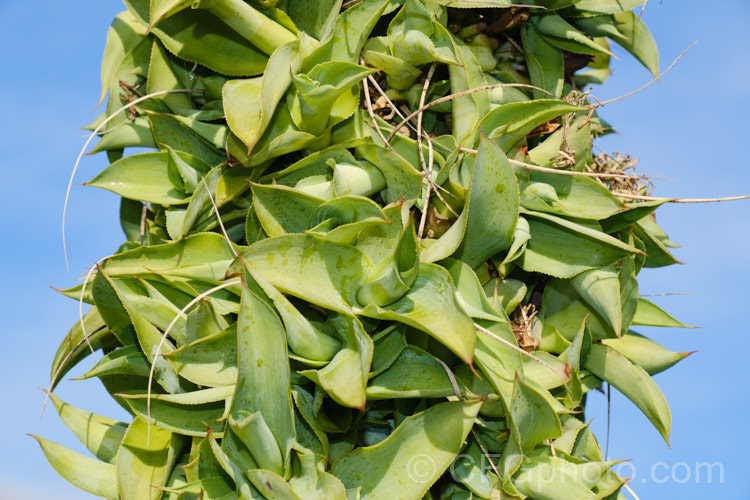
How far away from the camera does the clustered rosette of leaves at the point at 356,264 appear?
2.49 feet

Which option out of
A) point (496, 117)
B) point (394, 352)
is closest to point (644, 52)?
point (496, 117)

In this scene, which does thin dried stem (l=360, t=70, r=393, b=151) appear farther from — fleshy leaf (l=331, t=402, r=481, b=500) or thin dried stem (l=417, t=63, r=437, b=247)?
fleshy leaf (l=331, t=402, r=481, b=500)

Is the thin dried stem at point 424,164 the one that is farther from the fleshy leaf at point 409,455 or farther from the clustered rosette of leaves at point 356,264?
the fleshy leaf at point 409,455

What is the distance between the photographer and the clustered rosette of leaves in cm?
76

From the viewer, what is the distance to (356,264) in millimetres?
777

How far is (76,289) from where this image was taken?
1.03m

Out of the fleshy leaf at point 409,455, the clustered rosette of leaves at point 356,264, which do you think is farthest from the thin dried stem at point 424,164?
the fleshy leaf at point 409,455

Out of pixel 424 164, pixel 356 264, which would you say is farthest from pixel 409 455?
pixel 424 164

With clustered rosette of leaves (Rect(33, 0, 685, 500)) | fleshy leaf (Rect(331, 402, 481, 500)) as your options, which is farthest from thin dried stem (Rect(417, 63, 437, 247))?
fleshy leaf (Rect(331, 402, 481, 500))

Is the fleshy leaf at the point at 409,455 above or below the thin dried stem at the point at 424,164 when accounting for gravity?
below

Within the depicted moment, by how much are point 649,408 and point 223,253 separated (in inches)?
23.8

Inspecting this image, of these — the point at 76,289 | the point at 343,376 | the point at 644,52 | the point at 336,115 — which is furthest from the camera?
the point at 644,52

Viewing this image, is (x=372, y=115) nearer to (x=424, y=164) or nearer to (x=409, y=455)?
(x=424, y=164)

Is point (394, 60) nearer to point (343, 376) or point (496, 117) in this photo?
point (496, 117)
